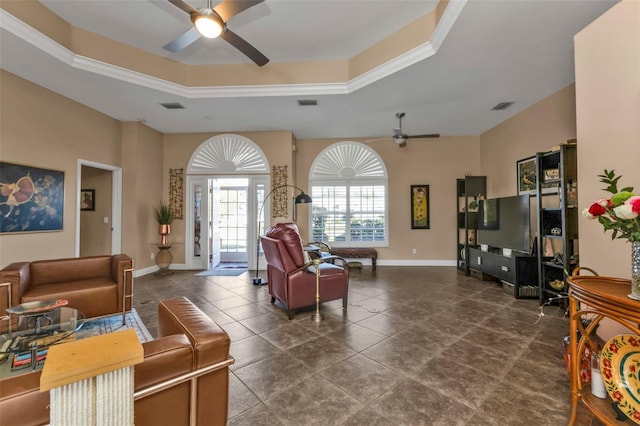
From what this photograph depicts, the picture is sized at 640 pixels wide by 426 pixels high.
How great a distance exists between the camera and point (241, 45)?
2.60 metres

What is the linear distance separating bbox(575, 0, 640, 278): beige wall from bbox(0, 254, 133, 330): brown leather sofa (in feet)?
15.2

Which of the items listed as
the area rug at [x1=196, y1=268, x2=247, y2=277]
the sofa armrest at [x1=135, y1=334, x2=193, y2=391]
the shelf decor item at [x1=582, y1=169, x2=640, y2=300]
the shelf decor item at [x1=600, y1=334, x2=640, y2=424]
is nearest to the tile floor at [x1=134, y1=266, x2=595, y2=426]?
the shelf decor item at [x1=600, y1=334, x2=640, y2=424]

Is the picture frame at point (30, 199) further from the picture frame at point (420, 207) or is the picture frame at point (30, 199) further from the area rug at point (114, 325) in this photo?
the picture frame at point (420, 207)

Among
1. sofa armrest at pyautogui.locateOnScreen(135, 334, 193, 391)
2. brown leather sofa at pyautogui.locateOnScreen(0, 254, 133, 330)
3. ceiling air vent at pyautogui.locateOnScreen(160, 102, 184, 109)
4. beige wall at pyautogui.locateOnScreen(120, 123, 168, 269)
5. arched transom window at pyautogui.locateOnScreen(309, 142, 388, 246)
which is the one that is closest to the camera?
sofa armrest at pyautogui.locateOnScreen(135, 334, 193, 391)

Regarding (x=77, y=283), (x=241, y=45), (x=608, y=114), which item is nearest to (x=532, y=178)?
(x=608, y=114)

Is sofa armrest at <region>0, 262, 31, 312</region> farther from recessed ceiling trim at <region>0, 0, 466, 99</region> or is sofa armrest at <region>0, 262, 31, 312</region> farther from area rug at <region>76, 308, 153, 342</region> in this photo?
recessed ceiling trim at <region>0, 0, 466, 99</region>

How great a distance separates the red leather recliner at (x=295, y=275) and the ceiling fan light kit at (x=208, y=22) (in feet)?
7.12

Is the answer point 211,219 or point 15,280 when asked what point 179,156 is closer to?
point 211,219

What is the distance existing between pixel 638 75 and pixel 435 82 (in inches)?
91.8

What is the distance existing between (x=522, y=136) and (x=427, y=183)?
202 cm

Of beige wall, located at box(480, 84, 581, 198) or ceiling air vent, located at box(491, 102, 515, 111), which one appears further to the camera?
ceiling air vent, located at box(491, 102, 515, 111)

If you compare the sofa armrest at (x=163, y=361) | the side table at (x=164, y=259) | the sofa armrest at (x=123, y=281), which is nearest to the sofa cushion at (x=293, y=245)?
the sofa armrest at (x=123, y=281)

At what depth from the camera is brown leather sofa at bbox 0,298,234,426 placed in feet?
2.63

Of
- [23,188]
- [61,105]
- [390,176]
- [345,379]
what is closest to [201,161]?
[61,105]
